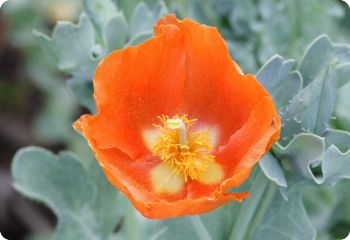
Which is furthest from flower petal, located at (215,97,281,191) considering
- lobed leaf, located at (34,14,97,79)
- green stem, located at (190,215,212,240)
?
lobed leaf, located at (34,14,97,79)

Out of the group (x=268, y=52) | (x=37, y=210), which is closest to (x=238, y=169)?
(x=268, y=52)

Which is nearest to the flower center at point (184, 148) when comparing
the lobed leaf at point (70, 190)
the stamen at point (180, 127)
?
the stamen at point (180, 127)

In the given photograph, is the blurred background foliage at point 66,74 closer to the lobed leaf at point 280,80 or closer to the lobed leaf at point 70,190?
the lobed leaf at point 70,190

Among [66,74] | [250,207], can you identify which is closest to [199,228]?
[250,207]

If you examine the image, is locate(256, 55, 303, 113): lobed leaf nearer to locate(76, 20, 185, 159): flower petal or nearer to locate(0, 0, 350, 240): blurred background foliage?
locate(76, 20, 185, 159): flower petal

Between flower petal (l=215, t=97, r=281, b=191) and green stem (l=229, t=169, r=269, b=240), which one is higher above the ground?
flower petal (l=215, t=97, r=281, b=191)
